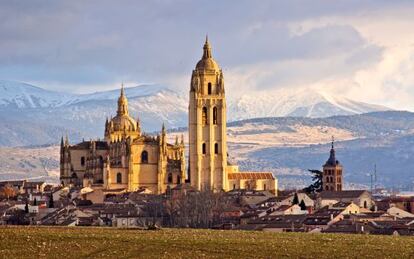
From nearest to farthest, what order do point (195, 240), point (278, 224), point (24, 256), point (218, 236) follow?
point (24, 256), point (195, 240), point (218, 236), point (278, 224)

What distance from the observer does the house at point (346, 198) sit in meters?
160

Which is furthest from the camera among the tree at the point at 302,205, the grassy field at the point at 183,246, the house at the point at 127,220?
the tree at the point at 302,205

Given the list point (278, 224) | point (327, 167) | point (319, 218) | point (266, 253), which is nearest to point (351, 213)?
point (319, 218)

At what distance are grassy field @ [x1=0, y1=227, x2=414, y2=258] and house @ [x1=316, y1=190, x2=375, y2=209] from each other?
8571 centimetres

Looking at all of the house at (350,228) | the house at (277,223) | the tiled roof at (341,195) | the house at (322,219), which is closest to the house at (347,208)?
the house at (322,219)

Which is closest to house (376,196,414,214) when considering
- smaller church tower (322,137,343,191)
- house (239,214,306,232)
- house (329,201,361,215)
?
house (329,201,361,215)

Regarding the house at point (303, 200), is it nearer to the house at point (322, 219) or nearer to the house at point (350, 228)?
the house at point (322, 219)

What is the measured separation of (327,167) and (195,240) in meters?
124

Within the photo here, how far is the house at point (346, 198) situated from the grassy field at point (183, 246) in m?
85.7

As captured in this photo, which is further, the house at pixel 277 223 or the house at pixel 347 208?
the house at pixel 347 208

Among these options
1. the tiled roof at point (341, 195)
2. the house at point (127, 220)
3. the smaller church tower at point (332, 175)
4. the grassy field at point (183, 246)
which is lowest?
the grassy field at point (183, 246)

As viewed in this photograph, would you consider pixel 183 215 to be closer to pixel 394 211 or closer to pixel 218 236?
pixel 394 211

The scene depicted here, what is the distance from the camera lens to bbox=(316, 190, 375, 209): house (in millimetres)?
160125

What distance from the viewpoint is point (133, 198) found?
572 feet
